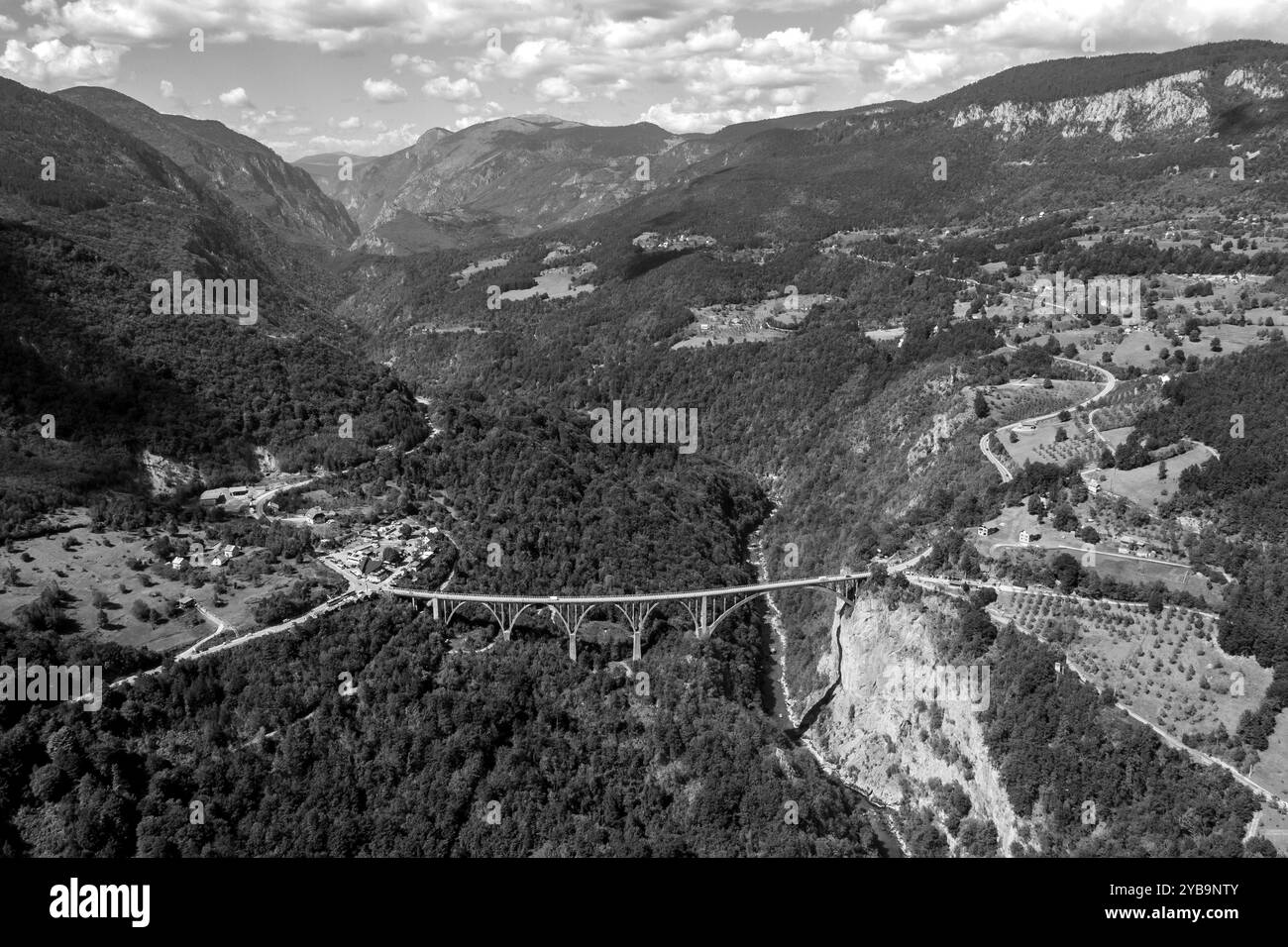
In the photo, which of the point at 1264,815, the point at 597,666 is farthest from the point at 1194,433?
the point at 597,666

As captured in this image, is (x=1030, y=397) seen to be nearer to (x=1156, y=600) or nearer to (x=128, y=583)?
(x=1156, y=600)

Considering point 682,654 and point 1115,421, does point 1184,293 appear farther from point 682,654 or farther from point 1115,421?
point 682,654

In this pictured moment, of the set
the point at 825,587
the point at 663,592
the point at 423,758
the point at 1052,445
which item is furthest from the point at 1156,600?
the point at 423,758

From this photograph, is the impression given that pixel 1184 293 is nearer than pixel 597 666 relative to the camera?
No
